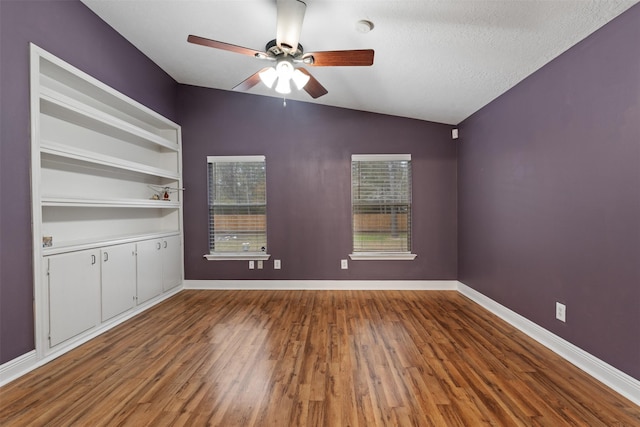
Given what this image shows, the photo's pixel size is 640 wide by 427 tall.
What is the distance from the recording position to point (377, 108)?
4.00 m

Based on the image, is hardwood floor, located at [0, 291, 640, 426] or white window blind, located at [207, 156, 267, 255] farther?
white window blind, located at [207, 156, 267, 255]

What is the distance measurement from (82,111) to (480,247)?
4.51 metres

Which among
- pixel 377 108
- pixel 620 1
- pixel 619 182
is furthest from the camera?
pixel 377 108

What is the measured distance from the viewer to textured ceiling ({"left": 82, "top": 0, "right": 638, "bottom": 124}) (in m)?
1.97

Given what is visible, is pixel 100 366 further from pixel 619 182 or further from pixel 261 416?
pixel 619 182

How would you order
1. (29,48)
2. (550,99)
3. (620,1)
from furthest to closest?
(550,99), (29,48), (620,1)

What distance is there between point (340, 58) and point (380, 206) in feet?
8.21

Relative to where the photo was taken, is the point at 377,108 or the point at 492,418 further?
the point at 377,108

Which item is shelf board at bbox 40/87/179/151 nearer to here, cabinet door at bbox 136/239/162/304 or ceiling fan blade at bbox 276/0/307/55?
cabinet door at bbox 136/239/162/304

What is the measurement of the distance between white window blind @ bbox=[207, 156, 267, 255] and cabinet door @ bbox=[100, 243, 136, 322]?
4.12 feet

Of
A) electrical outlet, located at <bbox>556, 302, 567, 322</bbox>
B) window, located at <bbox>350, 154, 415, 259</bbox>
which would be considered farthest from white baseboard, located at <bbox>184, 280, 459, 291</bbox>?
electrical outlet, located at <bbox>556, 302, 567, 322</bbox>

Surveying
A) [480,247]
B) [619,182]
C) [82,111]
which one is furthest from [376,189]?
[82,111]

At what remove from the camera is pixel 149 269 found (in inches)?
135

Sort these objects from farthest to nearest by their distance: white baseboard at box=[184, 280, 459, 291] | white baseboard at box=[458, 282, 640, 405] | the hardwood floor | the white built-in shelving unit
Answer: white baseboard at box=[184, 280, 459, 291] → the white built-in shelving unit → white baseboard at box=[458, 282, 640, 405] → the hardwood floor
